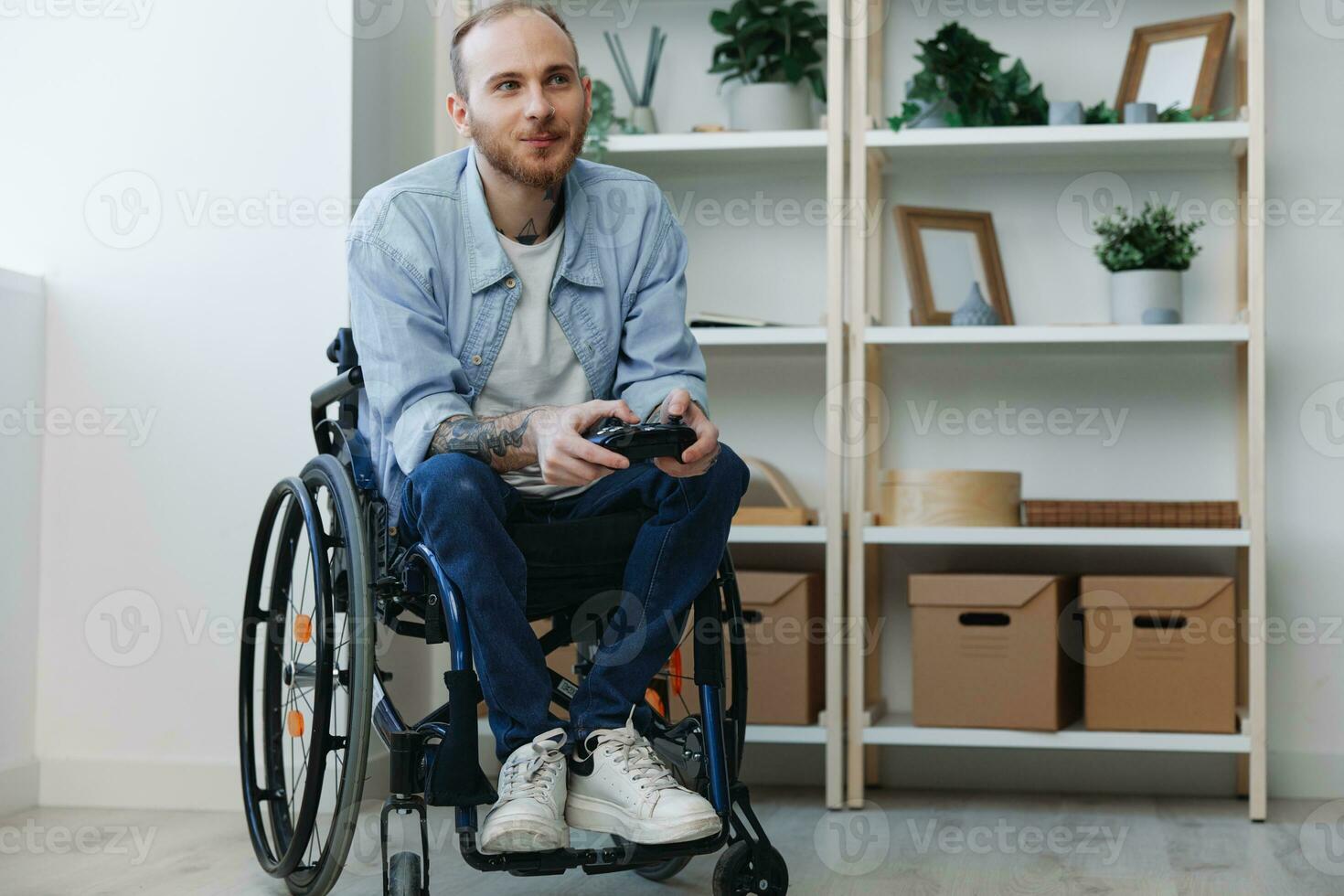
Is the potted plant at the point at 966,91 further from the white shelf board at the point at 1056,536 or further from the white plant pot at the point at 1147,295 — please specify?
the white shelf board at the point at 1056,536

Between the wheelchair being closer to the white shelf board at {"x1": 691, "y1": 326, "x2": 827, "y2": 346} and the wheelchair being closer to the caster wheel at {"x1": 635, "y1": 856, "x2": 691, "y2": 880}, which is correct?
the caster wheel at {"x1": 635, "y1": 856, "x2": 691, "y2": 880}

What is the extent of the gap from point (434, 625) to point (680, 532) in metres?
0.29

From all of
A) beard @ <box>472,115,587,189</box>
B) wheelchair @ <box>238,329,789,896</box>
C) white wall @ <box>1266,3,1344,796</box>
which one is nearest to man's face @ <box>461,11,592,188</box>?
beard @ <box>472,115,587,189</box>

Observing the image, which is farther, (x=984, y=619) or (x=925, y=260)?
(x=925, y=260)

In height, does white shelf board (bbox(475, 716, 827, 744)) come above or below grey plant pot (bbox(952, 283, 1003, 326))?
below

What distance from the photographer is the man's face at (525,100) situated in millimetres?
1701

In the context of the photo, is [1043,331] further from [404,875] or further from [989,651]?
[404,875]

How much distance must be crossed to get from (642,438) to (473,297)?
0.38 metres

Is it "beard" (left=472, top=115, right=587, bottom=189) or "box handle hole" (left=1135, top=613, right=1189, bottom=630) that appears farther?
"box handle hole" (left=1135, top=613, right=1189, bottom=630)

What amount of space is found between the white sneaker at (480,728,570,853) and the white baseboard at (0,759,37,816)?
1253 millimetres

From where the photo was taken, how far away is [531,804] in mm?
1432

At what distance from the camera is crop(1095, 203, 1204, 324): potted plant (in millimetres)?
2504

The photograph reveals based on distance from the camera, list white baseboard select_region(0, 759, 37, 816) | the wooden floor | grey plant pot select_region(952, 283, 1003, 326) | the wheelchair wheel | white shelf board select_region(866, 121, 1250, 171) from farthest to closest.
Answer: grey plant pot select_region(952, 283, 1003, 326) → white shelf board select_region(866, 121, 1250, 171) → white baseboard select_region(0, 759, 37, 816) → the wooden floor → the wheelchair wheel

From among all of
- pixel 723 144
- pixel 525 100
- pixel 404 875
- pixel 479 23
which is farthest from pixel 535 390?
pixel 723 144
